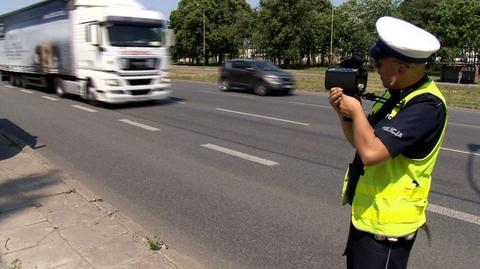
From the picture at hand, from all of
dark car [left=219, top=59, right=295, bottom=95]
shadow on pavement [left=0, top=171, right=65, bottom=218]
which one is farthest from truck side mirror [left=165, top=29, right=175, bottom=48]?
shadow on pavement [left=0, top=171, right=65, bottom=218]

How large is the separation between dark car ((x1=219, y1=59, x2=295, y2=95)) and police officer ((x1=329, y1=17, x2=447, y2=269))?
17.2m

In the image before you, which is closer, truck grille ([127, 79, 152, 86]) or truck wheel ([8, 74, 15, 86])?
truck grille ([127, 79, 152, 86])

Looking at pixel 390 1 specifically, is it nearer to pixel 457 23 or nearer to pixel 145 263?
pixel 457 23

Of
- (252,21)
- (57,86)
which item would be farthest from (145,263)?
(252,21)

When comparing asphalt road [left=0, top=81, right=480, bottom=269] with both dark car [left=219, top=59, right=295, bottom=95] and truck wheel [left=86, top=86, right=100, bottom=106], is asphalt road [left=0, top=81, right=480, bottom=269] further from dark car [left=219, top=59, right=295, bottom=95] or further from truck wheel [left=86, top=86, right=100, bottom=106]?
dark car [left=219, top=59, right=295, bottom=95]

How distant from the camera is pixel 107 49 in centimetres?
1339

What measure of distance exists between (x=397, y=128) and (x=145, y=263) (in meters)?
2.47

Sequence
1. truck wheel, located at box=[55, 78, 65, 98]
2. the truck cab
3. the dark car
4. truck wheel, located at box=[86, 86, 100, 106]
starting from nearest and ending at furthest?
the truck cab, truck wheel, located at box=[86, 86, 100, 106], truck wheel, located at box=[55, 78, 65, 98], the dark car

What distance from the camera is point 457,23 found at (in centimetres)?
4059

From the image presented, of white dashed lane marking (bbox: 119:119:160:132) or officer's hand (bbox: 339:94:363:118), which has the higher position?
officer's hand (bbox: 339:94:363:118)

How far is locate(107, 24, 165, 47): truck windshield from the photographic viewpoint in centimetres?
1357

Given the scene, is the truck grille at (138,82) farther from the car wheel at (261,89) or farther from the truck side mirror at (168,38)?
the car wheel at (261,89)

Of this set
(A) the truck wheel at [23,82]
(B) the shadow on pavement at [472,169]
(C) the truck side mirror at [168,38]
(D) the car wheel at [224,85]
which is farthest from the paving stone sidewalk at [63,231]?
(A) the truck wheel at [23,82]

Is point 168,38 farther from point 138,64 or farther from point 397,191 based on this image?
point 397,191
